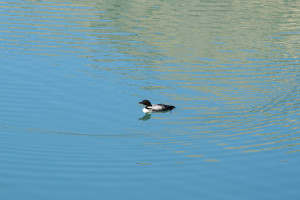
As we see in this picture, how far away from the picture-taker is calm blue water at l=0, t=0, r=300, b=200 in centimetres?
1509

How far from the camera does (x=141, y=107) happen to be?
2069 cm

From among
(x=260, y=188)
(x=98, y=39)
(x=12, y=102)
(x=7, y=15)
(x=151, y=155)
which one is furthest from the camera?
(x=7, y=15)

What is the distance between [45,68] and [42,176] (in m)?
10.2

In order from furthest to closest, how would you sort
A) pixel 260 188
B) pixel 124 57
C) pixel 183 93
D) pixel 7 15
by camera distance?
pixel 7 15
pixel 124 57
pixel 183 93
pixel 260 188

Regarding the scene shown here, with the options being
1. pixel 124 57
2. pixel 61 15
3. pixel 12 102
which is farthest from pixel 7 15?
pixel 12 102

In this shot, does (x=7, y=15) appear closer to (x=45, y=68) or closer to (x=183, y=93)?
(x=45, y=68)

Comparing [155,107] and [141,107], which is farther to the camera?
[141,107]

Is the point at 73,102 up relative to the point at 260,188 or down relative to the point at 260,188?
up

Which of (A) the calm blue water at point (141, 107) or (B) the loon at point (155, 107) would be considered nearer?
(A) the calm blue water at point (141, 107)

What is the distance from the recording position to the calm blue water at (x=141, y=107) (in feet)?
49.5

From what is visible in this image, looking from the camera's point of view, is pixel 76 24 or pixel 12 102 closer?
pixel 12 102

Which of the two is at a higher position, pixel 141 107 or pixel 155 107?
pixel 141 107

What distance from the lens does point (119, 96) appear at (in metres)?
21.5

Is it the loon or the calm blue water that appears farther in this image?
the loon
